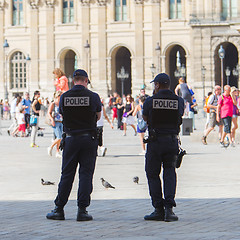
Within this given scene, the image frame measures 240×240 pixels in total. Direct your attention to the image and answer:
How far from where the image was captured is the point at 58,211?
1045 centimetres

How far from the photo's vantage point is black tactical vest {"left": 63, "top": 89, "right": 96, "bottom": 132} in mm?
10562

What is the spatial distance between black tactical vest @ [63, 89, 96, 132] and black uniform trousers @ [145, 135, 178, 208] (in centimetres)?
77

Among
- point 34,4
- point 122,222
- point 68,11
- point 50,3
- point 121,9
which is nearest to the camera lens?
point 122,222

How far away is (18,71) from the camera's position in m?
73.4

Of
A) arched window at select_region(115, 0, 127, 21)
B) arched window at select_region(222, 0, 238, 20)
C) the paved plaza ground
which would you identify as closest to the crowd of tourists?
the paved plaza ground

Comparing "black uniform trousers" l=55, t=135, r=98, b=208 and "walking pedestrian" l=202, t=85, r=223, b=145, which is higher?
"walking pedestrian" l=202, t=85, r=223, b=145

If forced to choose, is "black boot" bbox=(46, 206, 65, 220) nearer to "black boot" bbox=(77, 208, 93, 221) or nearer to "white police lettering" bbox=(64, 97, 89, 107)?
"black boot" bbox=(77, 208, 93, 221)

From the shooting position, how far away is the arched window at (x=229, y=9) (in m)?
65.6

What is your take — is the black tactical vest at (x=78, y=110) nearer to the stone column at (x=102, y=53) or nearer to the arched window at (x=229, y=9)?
the arched window at (x=229, y=9)

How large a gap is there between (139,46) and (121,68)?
3674 mm

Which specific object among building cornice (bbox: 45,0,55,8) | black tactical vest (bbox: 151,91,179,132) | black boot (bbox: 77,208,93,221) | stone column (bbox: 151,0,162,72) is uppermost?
building cornice (bbox: 45,0,55,8)

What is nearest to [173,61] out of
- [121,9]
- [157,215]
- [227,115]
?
[121,9]

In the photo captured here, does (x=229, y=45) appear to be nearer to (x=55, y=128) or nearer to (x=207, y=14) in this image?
(x=207, y=14)

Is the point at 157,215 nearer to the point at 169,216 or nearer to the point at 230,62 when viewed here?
the point at 169,216
